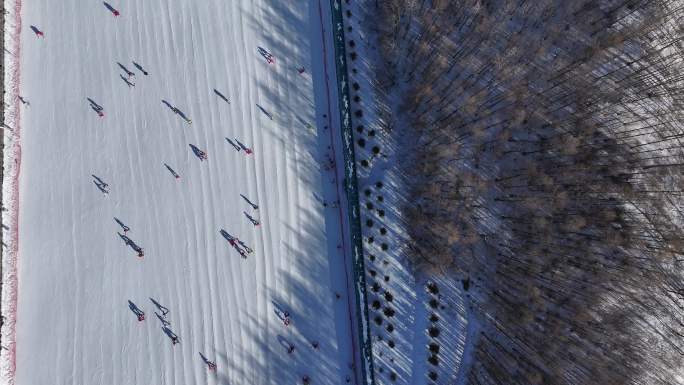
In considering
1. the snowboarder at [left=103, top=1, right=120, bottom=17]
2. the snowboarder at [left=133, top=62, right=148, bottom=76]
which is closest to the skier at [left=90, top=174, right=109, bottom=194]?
the snowboarder at [left=133, top=62, right=148, bottom=76]

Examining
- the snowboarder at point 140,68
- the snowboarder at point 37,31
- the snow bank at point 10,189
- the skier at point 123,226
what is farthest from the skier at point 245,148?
the snowboarder at point 37,31

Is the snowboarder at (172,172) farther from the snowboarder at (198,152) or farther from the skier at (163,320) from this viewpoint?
the skier at (163,320)

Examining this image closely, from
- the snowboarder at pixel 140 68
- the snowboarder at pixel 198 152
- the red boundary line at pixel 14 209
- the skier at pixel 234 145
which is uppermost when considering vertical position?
the skier at pixel 234 145

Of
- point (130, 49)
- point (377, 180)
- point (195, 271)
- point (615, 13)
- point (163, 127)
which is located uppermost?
point (615, 13)

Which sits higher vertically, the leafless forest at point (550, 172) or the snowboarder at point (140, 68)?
the leafless forest at point (550, 172)

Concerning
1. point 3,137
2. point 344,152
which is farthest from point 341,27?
point 3,137

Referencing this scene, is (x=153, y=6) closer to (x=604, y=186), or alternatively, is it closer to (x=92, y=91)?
(x=92, y=91)
